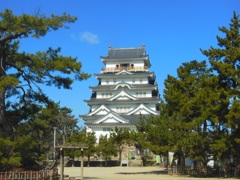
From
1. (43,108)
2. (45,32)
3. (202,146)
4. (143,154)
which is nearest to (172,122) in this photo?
(202,146)

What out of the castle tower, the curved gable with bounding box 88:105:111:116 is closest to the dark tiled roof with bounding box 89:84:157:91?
the castle tower

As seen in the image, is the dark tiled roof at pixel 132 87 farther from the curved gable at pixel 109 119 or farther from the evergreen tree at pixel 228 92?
the evergreen tree at pixel 228 92

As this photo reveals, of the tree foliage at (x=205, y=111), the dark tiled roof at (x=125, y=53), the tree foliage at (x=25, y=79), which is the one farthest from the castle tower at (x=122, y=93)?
the tree foliage at (x=25, y=79)

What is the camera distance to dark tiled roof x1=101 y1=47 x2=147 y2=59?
2734 inches

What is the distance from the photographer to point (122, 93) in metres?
64.4

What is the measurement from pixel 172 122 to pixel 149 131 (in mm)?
2202

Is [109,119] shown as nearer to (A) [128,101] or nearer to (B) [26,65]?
(A) [128,101]

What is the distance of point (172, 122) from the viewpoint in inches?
1164

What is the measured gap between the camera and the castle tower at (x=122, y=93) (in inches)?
2359

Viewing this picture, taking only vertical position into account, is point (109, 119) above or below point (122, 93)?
below

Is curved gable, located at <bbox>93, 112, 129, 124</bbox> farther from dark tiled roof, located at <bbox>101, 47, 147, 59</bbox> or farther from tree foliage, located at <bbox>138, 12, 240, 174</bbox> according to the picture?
tree foliage, located at <bbox>138, 12, 240, 174</bbox>

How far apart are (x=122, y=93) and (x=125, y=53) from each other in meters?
9.75

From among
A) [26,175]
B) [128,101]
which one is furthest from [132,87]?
[26,175]

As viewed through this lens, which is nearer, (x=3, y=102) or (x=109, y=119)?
(x=3, y=102)
